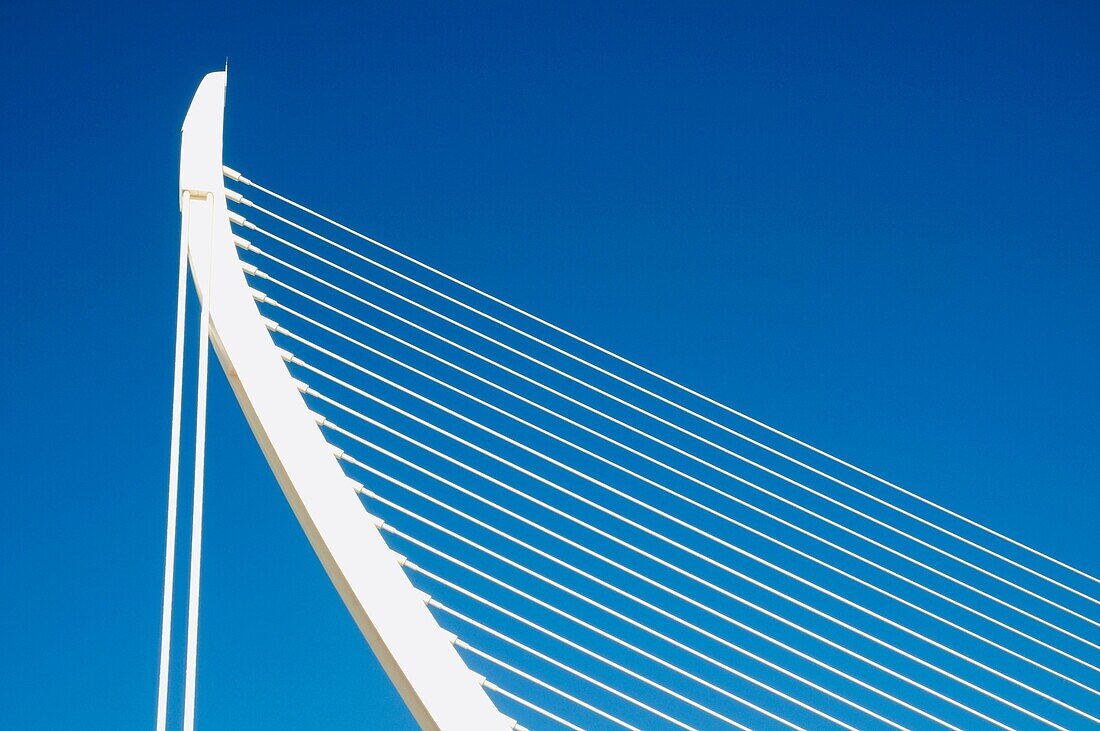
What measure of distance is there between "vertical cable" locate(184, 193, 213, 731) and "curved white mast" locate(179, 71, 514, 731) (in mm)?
110

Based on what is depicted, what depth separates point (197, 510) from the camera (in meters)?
6.26

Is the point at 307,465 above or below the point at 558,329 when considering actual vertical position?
below

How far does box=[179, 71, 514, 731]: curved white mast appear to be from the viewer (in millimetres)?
6625

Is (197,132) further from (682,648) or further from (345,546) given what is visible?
(682,648)

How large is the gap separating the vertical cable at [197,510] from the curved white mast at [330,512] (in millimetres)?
110

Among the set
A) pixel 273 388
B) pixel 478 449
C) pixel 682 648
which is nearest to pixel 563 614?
pixel 682 648

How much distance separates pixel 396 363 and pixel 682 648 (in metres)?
2.24

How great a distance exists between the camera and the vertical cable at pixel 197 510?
588cm

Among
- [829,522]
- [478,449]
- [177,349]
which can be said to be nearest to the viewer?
[177,349]

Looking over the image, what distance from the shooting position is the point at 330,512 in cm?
676

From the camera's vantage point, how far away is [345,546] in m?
6.72

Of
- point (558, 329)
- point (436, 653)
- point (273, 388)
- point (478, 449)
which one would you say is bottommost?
point (436, 653)

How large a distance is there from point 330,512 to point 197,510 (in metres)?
0.70

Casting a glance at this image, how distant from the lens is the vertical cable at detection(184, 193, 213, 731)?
5879 mm
